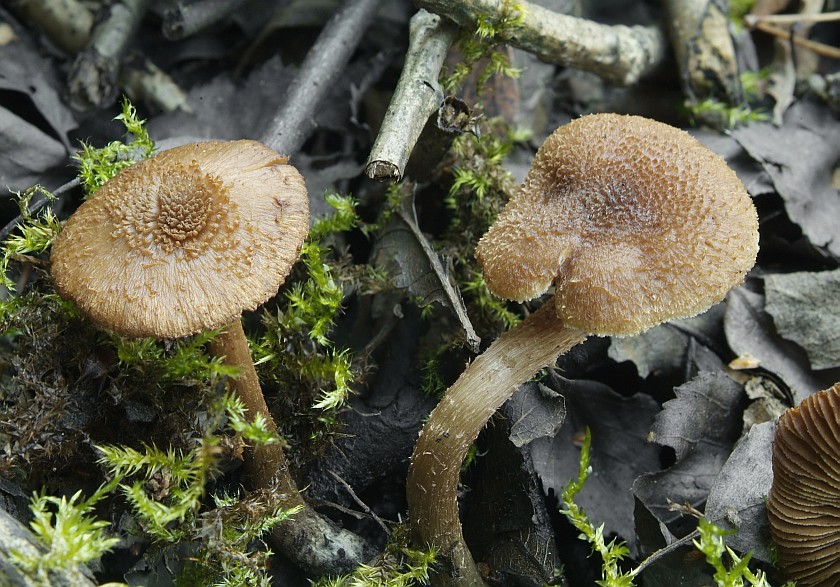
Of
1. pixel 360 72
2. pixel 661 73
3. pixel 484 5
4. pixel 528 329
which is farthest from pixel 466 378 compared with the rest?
pixel 661 73

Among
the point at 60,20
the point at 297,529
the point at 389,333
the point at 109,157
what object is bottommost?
the point at 297,529

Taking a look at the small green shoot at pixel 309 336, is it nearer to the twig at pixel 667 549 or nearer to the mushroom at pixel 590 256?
the mushroom at pixel 590 256

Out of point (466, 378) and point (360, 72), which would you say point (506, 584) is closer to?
point (466, 378)

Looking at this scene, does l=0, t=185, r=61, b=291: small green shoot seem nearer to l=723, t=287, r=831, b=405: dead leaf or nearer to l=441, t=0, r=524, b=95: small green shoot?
l=441, t=0, r=524, b=95: small green shoot

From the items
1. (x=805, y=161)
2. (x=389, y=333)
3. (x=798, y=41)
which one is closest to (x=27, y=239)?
→ (x=389, y=333)

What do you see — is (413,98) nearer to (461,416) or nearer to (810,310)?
(461,416)
